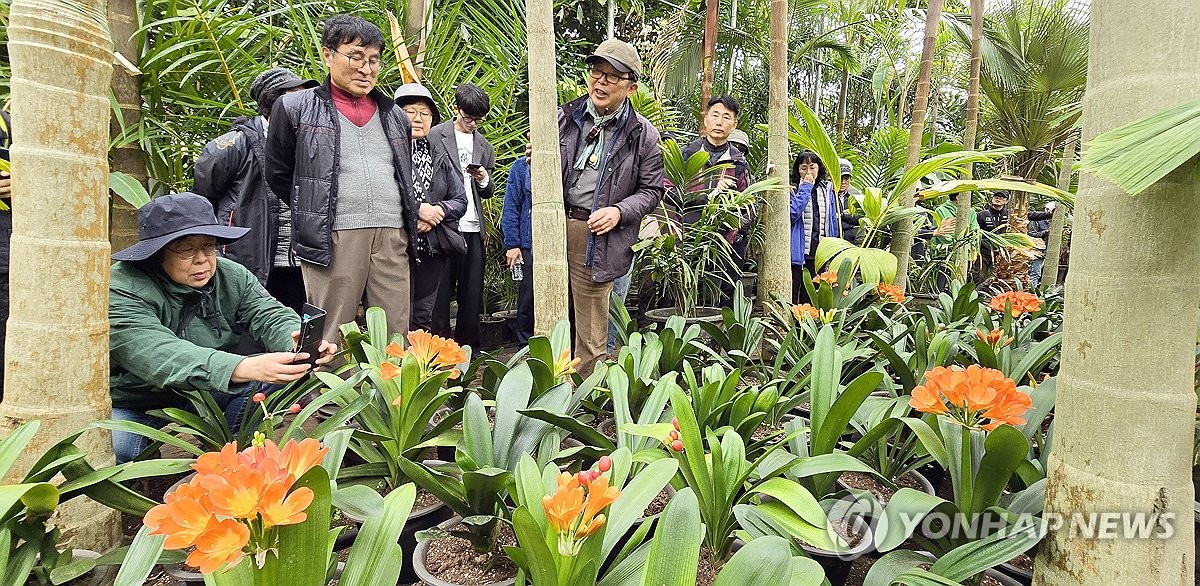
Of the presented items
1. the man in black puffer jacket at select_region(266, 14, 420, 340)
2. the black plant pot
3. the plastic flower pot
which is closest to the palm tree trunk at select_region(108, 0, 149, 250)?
the man in black puffer jacket at select_region(266, 14, 420, 340)

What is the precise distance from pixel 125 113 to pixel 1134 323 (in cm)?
302

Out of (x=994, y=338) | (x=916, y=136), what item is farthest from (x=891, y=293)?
(x=916, y=136)

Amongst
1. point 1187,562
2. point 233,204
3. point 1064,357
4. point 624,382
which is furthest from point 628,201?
point 1187,562

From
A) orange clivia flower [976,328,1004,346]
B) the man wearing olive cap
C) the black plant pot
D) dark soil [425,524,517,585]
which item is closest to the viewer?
dark soil [425,524,517,585]

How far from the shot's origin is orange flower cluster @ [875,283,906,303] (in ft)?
9.25

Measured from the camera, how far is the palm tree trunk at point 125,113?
7.71 ft

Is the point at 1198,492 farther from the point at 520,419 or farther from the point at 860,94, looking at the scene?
the point at 860,94

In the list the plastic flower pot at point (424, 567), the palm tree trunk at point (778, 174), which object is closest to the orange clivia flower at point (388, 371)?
the plastic flower pot at point (424, 567)

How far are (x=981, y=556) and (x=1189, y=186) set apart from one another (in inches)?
24.4

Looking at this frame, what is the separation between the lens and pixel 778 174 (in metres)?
3.02

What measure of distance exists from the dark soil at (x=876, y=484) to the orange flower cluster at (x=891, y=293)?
3.98ft

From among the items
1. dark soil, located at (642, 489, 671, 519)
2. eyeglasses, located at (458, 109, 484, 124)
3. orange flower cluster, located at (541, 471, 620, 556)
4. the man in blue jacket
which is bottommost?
dark soil, located at (642, 489, 671, 519)

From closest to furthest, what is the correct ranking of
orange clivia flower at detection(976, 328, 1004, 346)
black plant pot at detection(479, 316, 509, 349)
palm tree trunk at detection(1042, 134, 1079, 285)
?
orange clivia flower at detection(976, 328, 1004, 346)
black plant pot at detection(479, 316, 509, 349)
palm tree trunk at detection(1042, 134, 1079, 285)

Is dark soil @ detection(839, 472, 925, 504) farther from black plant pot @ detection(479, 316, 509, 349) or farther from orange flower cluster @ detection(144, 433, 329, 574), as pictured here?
black plant pot @ detection(479, 316, 509, 349)
